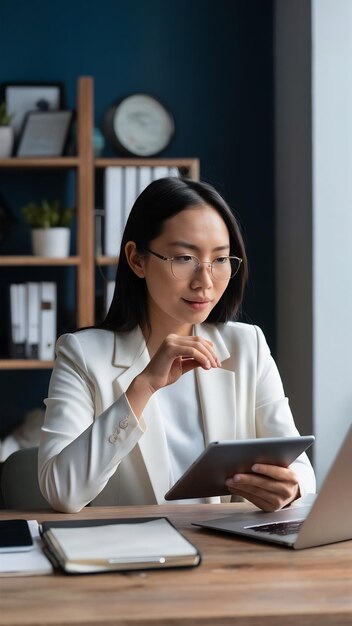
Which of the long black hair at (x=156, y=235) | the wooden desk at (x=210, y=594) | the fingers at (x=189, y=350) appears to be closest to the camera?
the wooden desk at (x=210, y=594)

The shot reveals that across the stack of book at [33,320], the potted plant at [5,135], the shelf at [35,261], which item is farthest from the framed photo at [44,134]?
the stack of book at [33,320]

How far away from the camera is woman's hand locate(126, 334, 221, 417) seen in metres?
1.68

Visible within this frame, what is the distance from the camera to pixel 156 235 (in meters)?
1.98

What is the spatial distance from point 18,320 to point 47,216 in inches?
16.3

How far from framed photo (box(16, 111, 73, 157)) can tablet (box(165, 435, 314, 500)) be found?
2.40 metres

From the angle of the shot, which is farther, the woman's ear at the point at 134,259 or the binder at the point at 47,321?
the binder at the point at 47,321

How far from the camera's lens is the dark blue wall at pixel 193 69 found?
3.92 meters

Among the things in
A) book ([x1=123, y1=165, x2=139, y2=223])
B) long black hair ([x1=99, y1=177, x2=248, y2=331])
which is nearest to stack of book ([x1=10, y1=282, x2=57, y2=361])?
book ([x1=123, y1=165, x2=139, y2=223])

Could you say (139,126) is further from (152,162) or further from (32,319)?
(32,319)

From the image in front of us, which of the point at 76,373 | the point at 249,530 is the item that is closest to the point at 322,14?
the point at 76,373

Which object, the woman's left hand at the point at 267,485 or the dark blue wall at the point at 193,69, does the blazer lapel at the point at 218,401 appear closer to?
the woman's left hand at the point at 267,485

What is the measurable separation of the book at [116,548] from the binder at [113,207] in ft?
7.76

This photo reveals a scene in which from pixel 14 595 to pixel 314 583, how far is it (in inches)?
14.0

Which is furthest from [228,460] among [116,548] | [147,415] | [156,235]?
[156,235]
